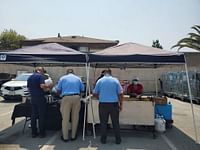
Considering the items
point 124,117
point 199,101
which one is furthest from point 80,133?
point 199,101

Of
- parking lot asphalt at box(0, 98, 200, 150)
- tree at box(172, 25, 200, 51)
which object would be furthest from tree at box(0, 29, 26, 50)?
parking lot asphalt at box(0, 98, 200, 150)

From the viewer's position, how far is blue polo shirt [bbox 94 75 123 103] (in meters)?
8.54

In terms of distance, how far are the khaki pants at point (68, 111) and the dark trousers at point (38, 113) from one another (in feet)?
2.27

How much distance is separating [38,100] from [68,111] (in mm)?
946

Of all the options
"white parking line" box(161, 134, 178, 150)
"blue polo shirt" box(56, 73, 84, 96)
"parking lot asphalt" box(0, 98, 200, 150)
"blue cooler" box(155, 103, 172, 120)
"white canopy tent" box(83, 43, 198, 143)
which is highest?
"white canopy tent" box(83, 43, 198, 143)

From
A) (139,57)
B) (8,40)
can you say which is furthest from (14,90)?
(8,40)

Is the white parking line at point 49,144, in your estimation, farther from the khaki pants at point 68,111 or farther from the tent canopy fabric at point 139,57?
the tent canopy fabric at point 139,57

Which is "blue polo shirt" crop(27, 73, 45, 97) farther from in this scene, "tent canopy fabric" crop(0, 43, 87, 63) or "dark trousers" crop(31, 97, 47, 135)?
"tent canopy fabric" crop(0, 43, 87, 63)

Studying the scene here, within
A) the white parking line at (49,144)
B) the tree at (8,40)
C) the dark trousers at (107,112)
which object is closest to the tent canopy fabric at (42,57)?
the dark trousers at (107,112)

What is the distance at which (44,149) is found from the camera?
315 inches

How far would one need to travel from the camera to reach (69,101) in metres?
8.89

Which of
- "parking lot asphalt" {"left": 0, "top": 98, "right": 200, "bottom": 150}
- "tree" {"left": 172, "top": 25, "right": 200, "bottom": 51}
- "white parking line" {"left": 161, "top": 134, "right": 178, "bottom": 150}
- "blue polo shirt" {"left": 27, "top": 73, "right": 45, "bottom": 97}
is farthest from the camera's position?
"tree" {"left": 172, "top": 25, "right": 200, "bottom": 51}

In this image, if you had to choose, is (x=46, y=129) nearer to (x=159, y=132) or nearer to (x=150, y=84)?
(x=159, y=132)

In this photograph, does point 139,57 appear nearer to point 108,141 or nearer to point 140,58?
point 140,58
